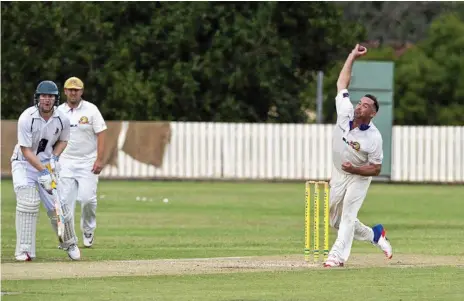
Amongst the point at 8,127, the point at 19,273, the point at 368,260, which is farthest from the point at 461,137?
the point at 19,273

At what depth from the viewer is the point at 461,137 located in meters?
42.5

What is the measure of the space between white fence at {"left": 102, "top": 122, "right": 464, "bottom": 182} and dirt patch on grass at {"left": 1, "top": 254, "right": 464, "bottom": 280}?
24984 mm

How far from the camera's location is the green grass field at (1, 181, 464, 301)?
13055 millimetres

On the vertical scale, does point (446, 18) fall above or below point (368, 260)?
above

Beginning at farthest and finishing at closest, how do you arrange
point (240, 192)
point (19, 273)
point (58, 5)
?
point (58, 5) < point (240, 192) < point (19, 273)

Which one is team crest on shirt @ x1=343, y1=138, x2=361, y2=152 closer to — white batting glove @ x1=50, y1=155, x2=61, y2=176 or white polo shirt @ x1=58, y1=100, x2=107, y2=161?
white batting glove @ x1=50, y1=155, x2=61, y2=176

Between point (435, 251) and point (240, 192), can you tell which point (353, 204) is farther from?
point (240, 192)

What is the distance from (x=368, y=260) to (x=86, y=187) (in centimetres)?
435

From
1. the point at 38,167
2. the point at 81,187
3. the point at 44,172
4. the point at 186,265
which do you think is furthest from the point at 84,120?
the point at 186,265

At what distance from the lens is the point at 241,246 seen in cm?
1934

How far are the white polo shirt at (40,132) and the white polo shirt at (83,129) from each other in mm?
2309

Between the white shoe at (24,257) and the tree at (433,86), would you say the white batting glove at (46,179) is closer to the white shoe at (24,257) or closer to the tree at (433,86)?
the white shoe at (24,257)

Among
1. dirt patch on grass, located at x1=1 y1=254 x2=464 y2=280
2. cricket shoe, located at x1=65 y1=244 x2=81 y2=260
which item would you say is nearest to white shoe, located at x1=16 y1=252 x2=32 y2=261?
dirt patch on grass, located at x1=1 y1=254 x2=464 y2=280

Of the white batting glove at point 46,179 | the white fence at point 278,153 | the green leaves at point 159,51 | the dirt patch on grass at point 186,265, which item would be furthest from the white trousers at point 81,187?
the green leaves at point 159,51
